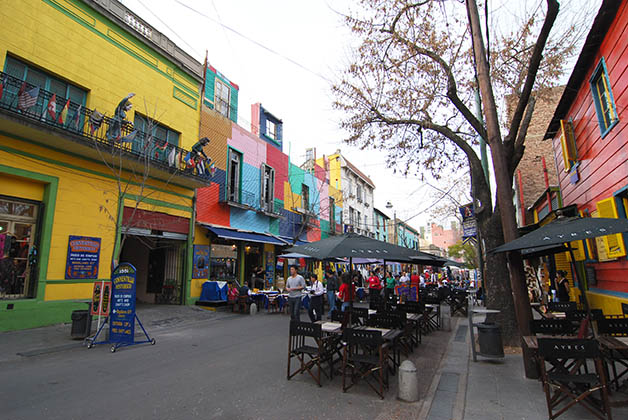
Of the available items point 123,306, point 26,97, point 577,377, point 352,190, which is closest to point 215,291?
point 123,306

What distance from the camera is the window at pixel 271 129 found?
20780 mm

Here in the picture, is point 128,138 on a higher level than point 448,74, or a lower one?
lower

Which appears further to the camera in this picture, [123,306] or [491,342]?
[123,306]

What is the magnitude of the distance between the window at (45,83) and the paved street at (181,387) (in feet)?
22.9

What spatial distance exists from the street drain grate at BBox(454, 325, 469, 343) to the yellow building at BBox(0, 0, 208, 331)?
9.65 meters

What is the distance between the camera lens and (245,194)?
58.1ft

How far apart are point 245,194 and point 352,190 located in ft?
57.9

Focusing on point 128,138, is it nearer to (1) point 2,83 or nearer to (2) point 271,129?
(1) point 2,83

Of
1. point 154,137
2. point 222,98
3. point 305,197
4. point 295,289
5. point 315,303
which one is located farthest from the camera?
point 305,197

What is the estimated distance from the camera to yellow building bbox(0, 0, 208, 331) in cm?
920

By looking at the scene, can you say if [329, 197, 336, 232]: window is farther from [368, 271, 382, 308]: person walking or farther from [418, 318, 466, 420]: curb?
[418, 318, 466, 420]: curb

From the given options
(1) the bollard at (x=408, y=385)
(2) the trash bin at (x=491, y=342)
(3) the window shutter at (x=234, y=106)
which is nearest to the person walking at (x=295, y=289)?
(2) the trash bin at (x=491, y=342)

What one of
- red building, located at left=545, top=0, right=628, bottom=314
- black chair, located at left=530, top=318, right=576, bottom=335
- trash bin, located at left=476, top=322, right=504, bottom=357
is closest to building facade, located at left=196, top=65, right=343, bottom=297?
trash bin, located at left=476, top=322, right=504, bottom=357

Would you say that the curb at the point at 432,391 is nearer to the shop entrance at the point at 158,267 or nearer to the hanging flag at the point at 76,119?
the shop entrance at the point at 158,267
